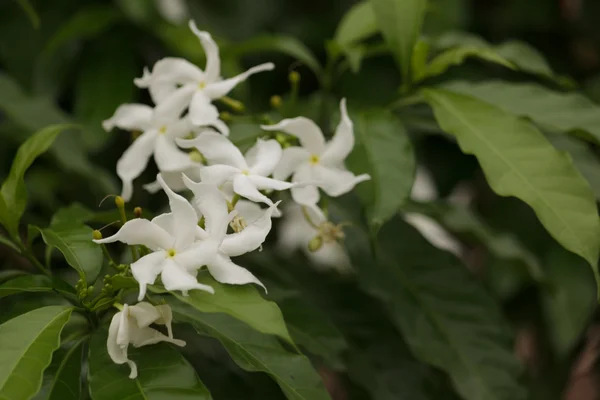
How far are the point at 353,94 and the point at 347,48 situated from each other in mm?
377

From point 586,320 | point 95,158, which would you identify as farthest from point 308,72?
point 586,320

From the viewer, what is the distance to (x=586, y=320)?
1083mm

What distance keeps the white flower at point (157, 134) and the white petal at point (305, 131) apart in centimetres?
9

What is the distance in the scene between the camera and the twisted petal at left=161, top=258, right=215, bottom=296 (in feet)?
1.62

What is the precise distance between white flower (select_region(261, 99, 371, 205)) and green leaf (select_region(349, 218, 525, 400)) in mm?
223

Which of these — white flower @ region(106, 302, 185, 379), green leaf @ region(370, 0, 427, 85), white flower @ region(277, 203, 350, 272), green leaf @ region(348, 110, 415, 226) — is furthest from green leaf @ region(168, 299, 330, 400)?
white flower @ region(277, 203, 350, 272)

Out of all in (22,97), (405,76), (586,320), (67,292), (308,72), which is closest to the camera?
(67,292)

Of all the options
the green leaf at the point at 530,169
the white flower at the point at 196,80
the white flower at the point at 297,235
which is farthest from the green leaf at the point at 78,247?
the white flower at the point at 297,235

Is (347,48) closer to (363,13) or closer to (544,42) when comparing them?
(363,13)

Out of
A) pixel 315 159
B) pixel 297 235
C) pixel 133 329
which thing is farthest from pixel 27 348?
pixel 297 235

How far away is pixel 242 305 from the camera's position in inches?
19.9

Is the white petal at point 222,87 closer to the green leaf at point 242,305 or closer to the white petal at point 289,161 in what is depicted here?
the white petal at point 289,161

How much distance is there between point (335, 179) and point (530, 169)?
0.58 ft

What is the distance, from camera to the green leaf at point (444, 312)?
0.79 meters
